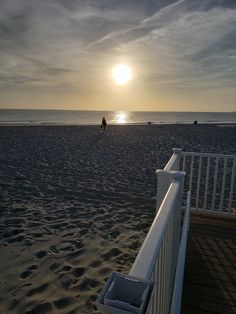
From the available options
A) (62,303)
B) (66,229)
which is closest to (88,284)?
(62,303)

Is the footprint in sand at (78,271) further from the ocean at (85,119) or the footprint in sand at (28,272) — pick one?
the ocean at (85,119)

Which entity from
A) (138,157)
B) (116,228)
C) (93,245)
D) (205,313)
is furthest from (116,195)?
(138,157)

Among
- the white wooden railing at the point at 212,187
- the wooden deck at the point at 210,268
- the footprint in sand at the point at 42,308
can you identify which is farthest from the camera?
the white wooden railing at the point at 212,187

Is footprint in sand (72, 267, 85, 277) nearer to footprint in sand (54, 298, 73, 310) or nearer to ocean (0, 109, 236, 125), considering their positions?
footprint in sand (54, 298, 73, 310)

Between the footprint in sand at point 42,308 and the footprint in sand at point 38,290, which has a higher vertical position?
the footprint in sand at point 38,290

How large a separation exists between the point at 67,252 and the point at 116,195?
3691 mm

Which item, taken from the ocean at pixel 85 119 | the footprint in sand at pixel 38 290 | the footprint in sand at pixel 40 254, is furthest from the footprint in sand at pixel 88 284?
the ocean at pixel 85 119

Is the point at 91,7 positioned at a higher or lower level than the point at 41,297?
higher

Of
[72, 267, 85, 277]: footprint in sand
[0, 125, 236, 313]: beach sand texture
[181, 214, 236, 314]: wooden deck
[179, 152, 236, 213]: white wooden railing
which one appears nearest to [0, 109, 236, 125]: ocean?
[0, 125, 236, 313]: beach sand texture

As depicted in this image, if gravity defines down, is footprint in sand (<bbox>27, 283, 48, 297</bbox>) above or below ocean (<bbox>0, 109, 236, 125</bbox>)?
below

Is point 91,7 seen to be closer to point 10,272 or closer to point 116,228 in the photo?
point 116,228

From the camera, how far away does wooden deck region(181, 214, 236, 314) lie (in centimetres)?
345

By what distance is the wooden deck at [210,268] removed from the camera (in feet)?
11.3

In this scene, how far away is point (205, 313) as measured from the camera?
329cm
